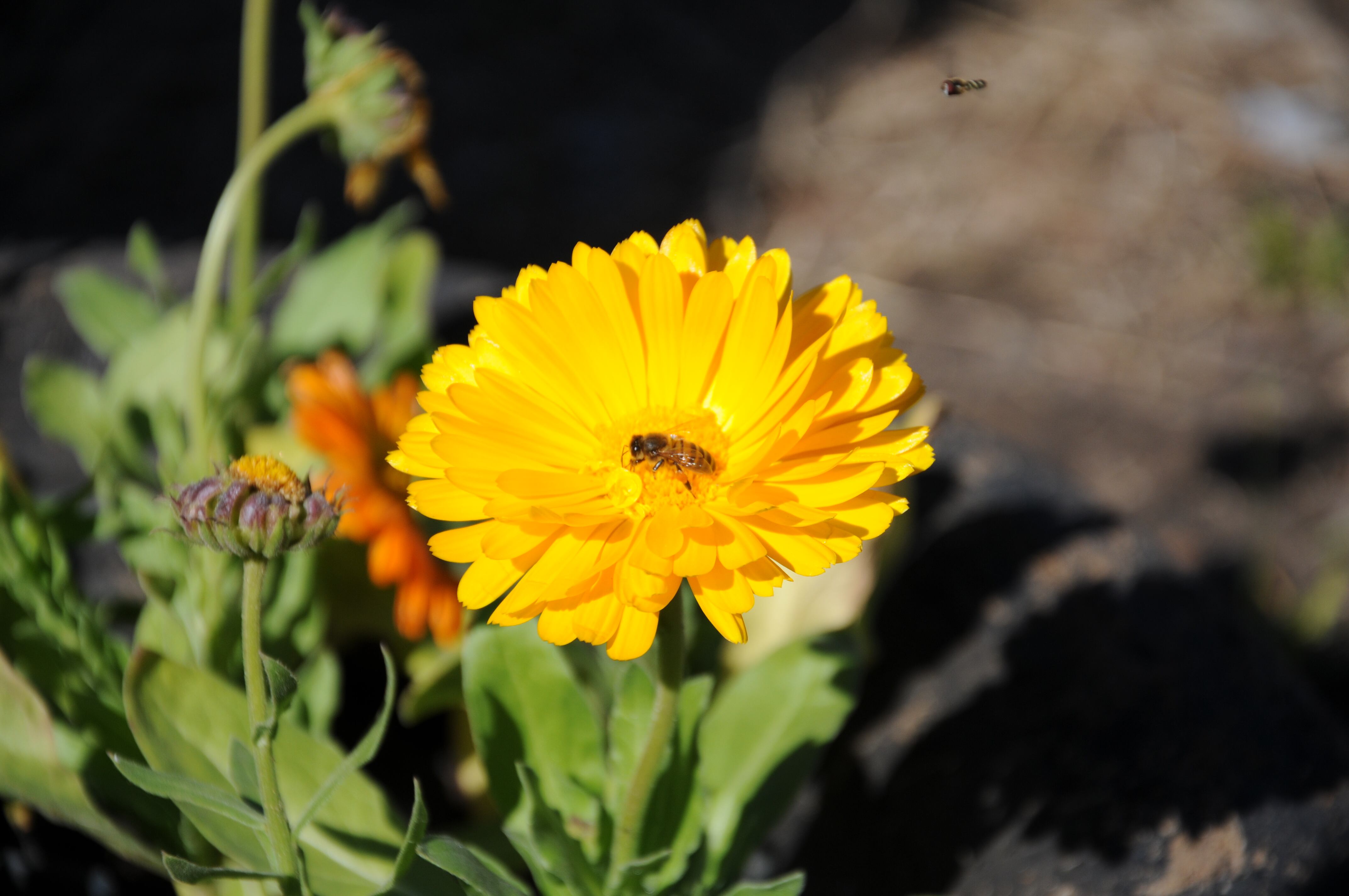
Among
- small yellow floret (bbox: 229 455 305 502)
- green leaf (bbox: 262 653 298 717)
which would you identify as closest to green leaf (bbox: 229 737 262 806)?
green leaf (bbox: 262 653 298 717)

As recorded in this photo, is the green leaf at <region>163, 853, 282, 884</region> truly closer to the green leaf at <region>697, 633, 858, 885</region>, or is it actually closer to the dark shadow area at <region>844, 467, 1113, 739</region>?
the green leaf at <region>697, 633, 858, 885</region>

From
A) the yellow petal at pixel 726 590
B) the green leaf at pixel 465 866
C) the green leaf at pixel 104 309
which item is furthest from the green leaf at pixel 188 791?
the green leaf at pixel 104 309

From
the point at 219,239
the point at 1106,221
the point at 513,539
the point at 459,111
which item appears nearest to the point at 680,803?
the point at 513,539

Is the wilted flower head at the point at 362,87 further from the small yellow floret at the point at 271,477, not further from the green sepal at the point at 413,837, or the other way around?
the green sepal at the point at 413,837

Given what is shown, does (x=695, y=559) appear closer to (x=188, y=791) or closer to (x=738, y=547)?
(x=738, y=547)

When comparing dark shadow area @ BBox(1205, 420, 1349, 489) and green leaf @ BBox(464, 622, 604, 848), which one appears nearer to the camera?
green leaf @ BBox(464, 622, 604, 848)

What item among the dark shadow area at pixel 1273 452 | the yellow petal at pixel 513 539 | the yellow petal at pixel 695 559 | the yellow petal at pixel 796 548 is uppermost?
the yellow petal at pixel 513 539

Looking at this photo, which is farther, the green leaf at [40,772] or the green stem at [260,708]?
the green leaf at [40,772]

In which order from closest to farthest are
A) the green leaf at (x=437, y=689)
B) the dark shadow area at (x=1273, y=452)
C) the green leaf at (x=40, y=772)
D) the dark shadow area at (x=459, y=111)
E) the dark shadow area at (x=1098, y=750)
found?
the green leaf at (x=40, y=772) → the dark shadow area at (x=1098, y=750) → the green leaf at (x=437, y=689) → the dark shadow area at (x=1273, y=452) → the dark shadow area at (x=459, y=111)
